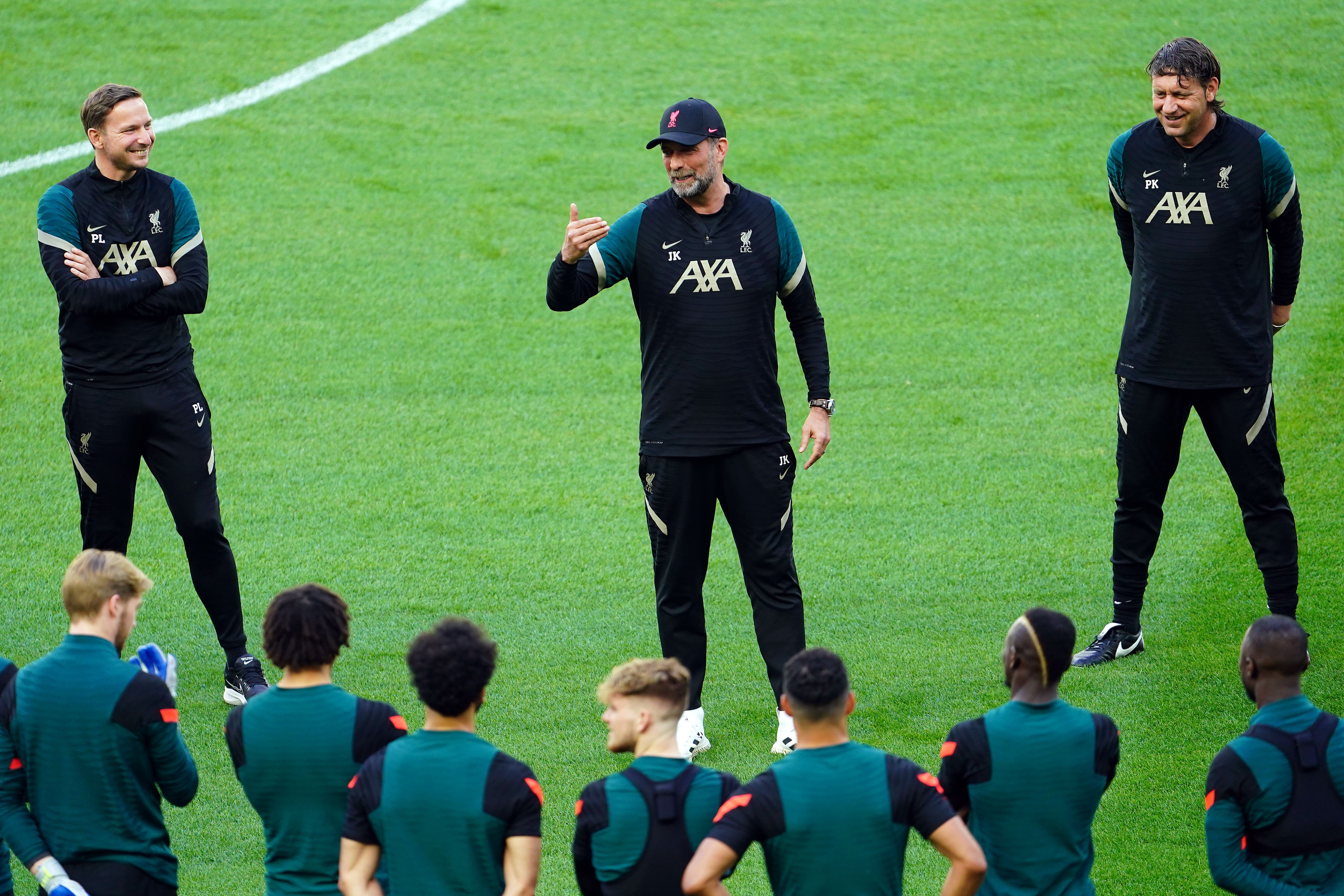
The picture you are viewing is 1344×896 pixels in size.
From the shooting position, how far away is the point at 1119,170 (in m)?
5.62

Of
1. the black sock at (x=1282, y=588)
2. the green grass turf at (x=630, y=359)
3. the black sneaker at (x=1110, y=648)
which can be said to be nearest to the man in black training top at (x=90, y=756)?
the green grass turf at (x=630, y=359)

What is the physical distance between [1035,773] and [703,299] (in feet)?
7.08

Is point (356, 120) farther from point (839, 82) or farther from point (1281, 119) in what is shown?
point (1281, 119)

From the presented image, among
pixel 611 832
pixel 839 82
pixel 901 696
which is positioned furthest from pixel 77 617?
pixel 839 82

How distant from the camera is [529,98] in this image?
39.9ft

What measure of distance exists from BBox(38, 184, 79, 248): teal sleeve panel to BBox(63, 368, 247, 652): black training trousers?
21.2 inches

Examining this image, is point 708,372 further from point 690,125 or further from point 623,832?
point 623,832

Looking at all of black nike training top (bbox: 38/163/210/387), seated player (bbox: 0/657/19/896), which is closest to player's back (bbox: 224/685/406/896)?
seated player (bbox: 0/657/19/896)

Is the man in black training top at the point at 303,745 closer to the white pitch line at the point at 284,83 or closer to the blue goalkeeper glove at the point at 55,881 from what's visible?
the blue goalkeeper glove at the point at 55,881

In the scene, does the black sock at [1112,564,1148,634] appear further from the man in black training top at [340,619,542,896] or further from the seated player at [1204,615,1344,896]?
the man in black training top at [340,619,542,896]

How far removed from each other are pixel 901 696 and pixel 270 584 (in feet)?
9.53

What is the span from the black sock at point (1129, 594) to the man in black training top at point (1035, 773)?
8.00 feet

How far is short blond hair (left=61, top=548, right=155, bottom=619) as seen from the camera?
3566 millimetres

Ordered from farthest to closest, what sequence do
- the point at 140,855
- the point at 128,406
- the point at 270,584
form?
the point at 270,584, the point at 128,406, the point at 140,855
